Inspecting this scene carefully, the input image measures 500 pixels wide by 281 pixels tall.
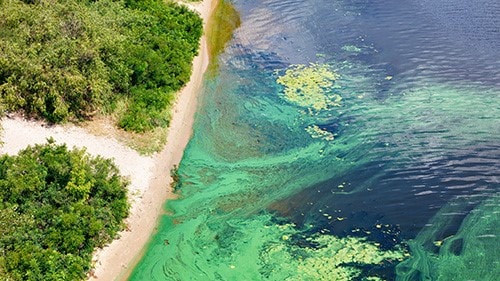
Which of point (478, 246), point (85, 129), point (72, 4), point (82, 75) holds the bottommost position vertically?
point (478, 246)

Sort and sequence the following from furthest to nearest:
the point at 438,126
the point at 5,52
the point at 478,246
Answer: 1. the point at 438,126
2. the point at 5,52
3. the point at 478,246

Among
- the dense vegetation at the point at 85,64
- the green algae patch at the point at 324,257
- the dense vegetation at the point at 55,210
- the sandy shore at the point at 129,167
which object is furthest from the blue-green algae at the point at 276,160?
the dense vegetation at the point at 85,64

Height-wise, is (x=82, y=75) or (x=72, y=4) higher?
(x=72, y=4)

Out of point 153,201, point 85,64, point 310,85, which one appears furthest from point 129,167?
point 310,85

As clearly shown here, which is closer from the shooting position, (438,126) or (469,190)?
(469,190)

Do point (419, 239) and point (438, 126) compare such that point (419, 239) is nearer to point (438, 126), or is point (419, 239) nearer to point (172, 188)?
point (438, 126)

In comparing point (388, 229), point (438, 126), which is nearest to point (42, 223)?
point (388, 229)
